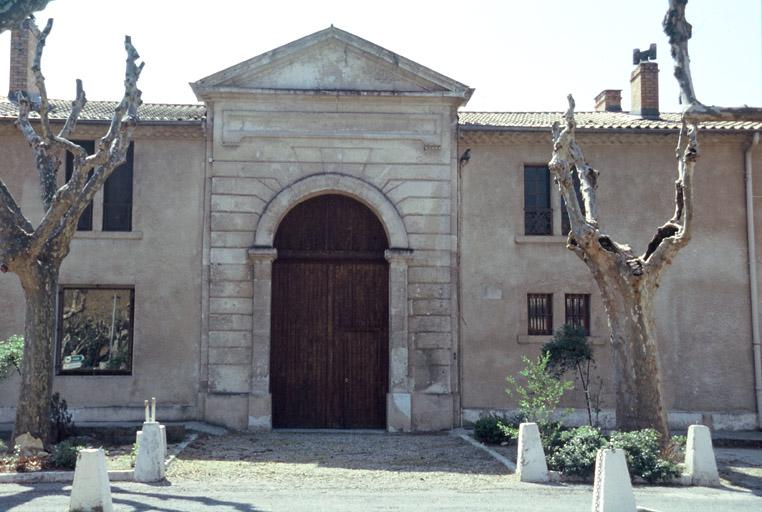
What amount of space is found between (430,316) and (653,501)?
7163 mm

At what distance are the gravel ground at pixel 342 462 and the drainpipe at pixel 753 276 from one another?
20.8 feet

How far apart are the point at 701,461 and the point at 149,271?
10.5 meters

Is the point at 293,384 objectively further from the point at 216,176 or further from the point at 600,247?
the point at 600,247

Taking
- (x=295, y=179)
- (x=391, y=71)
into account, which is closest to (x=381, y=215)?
(x=295, y=179)

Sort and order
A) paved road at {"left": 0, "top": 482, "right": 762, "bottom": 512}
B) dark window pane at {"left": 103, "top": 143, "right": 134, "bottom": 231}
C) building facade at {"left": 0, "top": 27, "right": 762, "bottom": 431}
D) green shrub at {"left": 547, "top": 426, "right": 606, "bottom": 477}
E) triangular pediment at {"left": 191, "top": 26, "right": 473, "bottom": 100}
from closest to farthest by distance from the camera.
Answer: paved road at {"left": 0, "top": 482, "right": 762, "bottom": 512} → green shrub at {"left": 547, "top": 426, "right": 606, "bottom": 477} → building facade at {"left": 0, "top": 27, "right": 762, "bottom": 431} → triangular pediment at {"left": 191, "top": 26, "right": 473, "bottom": 100} → dark window pane at {"left": 103, "top": 143, "right": 134, "bottom": 231}

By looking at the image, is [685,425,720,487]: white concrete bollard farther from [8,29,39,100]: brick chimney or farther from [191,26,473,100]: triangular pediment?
[8,29,39,100]: brick chimney

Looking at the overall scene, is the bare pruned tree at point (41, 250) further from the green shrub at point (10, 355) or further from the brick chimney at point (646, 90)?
the brick chimney at point (646, 90)

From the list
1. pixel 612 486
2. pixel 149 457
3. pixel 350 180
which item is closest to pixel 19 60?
pixel 350 180

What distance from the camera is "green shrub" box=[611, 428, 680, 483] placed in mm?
10781

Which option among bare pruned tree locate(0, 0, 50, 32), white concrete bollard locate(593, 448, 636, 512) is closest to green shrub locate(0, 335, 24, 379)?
bare pruned tree locate(0, 0, 50, 32)

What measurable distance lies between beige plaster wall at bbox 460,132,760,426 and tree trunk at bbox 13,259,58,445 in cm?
776

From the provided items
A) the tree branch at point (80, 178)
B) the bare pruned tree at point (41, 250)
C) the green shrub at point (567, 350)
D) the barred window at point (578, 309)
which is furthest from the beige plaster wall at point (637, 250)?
the bare pruned tree at point (41, 250)

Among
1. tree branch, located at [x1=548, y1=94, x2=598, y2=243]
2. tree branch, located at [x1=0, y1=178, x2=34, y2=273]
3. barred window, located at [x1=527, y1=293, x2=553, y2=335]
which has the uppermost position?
tree branch, located at [x1=548, y1=94, x2=598, y2=243]

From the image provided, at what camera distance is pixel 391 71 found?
16734mm
